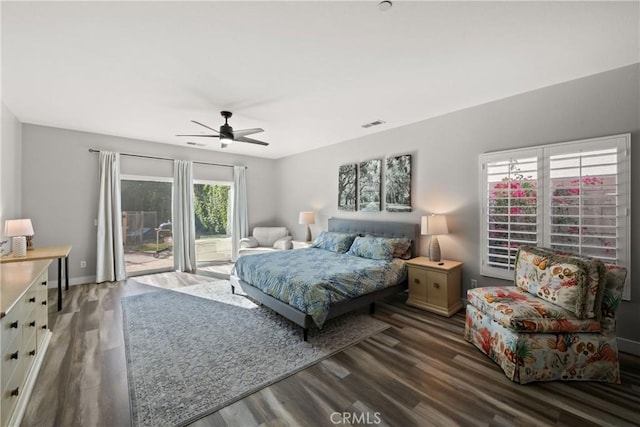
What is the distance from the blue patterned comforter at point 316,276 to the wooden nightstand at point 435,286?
20 cm

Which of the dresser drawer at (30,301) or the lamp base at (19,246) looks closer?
the dresser drawer at (30,301)

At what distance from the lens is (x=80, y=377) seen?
2.23m

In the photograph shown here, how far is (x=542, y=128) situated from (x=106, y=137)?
22.4ft

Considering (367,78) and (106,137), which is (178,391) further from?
(106,137)

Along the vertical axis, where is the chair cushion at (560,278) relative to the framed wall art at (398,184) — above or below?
below

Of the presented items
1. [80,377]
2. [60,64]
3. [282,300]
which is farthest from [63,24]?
[282,300]

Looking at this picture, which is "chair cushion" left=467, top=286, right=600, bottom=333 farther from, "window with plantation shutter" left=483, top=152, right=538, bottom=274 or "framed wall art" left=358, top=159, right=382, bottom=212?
"framed wall art" left=358, top=159, right=382, bottom=212

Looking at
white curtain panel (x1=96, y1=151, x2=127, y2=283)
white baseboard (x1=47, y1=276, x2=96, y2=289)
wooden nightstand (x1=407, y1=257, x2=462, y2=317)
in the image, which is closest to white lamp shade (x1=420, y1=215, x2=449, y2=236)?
wooden nightstand (x1=407, y1=257, x2=462, y2=317)

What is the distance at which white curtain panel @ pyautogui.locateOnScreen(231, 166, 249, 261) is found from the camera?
6.61m

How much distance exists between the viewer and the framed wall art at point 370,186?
4.80m

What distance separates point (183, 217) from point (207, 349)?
3.81 metres

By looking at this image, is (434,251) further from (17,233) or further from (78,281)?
(78,281)

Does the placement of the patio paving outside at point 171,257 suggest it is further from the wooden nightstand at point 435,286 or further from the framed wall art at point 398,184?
the wooden nightstand at point 435,286

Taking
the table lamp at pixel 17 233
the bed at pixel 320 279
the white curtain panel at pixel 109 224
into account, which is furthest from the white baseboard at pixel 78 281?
the bed at pixel 320 279
